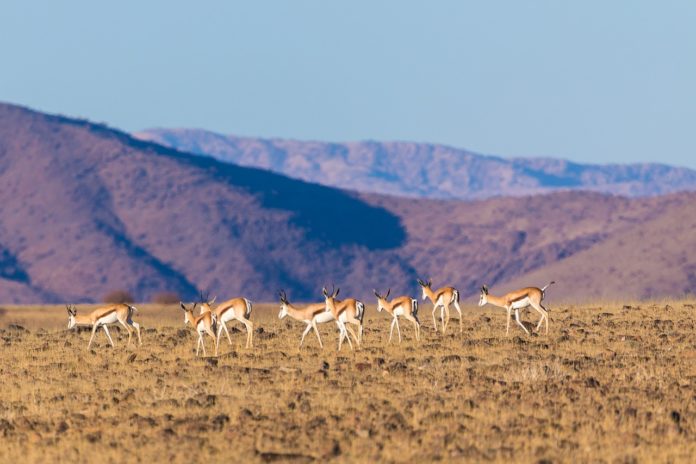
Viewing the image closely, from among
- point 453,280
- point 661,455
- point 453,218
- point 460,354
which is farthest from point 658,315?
point 453,218

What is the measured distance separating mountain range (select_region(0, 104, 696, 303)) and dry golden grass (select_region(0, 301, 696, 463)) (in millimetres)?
101041

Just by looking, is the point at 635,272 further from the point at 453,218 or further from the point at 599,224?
the point at 453,218

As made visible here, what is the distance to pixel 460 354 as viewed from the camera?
25.6 metres

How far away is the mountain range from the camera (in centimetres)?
14575

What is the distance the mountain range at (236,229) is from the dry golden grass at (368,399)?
10104 cm

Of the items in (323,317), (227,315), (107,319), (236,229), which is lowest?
(107,319)

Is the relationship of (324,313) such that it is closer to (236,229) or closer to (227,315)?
(227,315)

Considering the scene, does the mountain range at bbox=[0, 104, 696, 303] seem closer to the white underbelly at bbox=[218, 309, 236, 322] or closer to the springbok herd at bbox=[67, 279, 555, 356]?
the springbok herd at bbox=[67, 279, 555, 356]

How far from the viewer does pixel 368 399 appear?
20.4 m

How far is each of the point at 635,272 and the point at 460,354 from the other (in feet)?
307

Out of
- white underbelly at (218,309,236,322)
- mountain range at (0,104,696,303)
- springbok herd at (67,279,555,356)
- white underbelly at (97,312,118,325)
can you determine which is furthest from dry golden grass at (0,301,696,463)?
mountain range at (0,104,696,303)

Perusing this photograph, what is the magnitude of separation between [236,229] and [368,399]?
459 ft

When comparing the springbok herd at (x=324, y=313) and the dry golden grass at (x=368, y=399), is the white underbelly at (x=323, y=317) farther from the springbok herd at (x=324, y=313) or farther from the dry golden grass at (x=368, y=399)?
the dry golden grass at (x=368, y=399)

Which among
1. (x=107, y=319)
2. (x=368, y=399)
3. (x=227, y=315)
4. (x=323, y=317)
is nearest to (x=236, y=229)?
(x=107, y=319)
